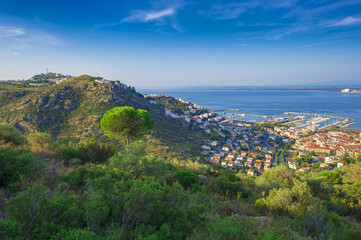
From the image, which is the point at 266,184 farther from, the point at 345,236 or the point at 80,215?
the point at 80,215

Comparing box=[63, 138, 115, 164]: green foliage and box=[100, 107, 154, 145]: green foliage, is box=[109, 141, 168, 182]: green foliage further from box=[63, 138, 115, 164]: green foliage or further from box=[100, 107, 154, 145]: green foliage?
box=[100, 107, 154, 145]: green foliage

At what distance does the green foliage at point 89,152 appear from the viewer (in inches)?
388

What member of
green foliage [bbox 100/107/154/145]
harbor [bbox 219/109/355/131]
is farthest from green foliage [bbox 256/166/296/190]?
harbor [bbox 219/109/355/131]

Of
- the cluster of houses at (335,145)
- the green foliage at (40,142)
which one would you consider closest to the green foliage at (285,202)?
the green foliage at (40,142)

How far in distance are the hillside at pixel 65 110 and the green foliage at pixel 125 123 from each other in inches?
454

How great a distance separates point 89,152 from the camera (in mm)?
10273

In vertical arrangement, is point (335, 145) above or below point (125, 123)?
below

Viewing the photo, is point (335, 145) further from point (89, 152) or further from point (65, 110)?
point (65, 110)

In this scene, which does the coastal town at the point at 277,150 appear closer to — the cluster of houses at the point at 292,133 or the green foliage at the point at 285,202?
the cluster of houses at the point at 292,133

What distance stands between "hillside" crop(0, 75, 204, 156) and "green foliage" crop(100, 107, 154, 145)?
37.8 feet

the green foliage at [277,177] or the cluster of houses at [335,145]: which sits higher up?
the green foliage at [277,177]

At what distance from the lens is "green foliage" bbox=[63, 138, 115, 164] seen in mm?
9859

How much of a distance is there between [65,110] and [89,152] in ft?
86.2

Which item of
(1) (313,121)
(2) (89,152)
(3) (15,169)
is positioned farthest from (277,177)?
(1) (313,121)
